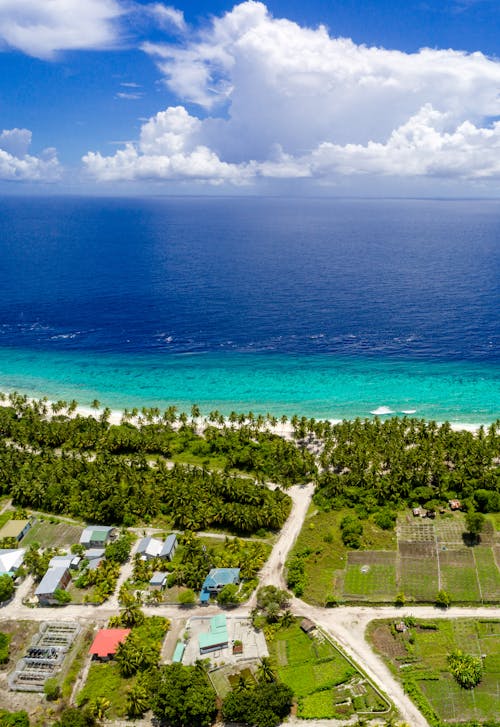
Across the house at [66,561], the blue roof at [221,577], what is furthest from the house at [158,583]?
the house at [66,561]

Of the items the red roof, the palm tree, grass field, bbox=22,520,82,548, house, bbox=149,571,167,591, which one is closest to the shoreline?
grass field, bbox=22,520,82,548

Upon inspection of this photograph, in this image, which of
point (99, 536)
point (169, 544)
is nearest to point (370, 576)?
point (169, 544)

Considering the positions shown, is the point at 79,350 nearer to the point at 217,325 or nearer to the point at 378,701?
the point at 217,325

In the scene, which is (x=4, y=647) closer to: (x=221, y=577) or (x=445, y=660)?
(x=221, y=577)

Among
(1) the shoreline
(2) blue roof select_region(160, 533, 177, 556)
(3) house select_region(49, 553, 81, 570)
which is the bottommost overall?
(3) house select_region(49, 553, 81, 570)

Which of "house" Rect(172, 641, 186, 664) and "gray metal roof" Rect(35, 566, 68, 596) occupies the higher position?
"gray metal roof" Rect(35, 566, 68, 596)

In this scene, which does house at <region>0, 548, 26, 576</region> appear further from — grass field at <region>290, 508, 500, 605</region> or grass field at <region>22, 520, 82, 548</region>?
grass field at <region>290, 508, 500, 605</region>

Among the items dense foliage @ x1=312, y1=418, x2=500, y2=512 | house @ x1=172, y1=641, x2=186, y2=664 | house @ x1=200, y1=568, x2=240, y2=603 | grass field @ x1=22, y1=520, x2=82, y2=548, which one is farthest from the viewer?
dense foliage @ x1=312, y1=418, x2=500, y2=512
